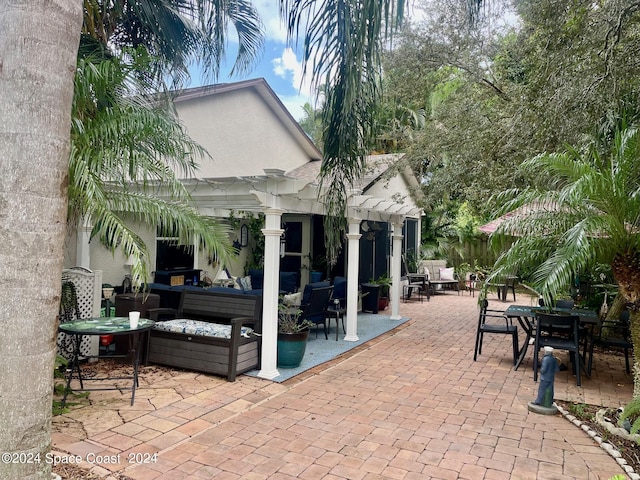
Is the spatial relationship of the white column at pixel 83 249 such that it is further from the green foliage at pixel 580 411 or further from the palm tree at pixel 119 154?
the green foliage at pixel 580 411

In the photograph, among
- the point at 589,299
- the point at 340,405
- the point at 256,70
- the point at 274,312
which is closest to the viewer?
the point at 340,405

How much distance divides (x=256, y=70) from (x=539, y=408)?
5451 millimetres

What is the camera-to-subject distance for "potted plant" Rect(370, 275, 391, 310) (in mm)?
11242

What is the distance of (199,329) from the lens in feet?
18.6

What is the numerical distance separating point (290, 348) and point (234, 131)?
19.7ft

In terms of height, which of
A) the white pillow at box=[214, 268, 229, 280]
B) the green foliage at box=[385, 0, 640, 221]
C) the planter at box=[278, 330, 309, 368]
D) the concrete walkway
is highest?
the green foliage at box=[385, 0, 640, 221]

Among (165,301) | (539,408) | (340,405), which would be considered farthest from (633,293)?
(165,301)

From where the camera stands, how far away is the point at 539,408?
4.68 meters

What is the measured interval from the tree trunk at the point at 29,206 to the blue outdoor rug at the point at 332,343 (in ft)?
12.0

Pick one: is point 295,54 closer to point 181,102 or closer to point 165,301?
point 165,301

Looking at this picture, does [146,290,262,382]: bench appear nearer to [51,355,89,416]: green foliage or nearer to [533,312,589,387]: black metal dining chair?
[51,355,89,416]: green foliage

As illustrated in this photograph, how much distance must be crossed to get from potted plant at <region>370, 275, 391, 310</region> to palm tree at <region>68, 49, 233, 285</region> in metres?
6.90

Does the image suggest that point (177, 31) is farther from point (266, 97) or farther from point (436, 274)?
point (436, 274)

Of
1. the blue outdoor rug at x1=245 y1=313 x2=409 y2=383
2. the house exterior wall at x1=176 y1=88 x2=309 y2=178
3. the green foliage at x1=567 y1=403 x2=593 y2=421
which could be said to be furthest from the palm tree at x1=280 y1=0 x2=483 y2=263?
the house exterior wall at x1=176 y1=88 x2=309 y2=178
